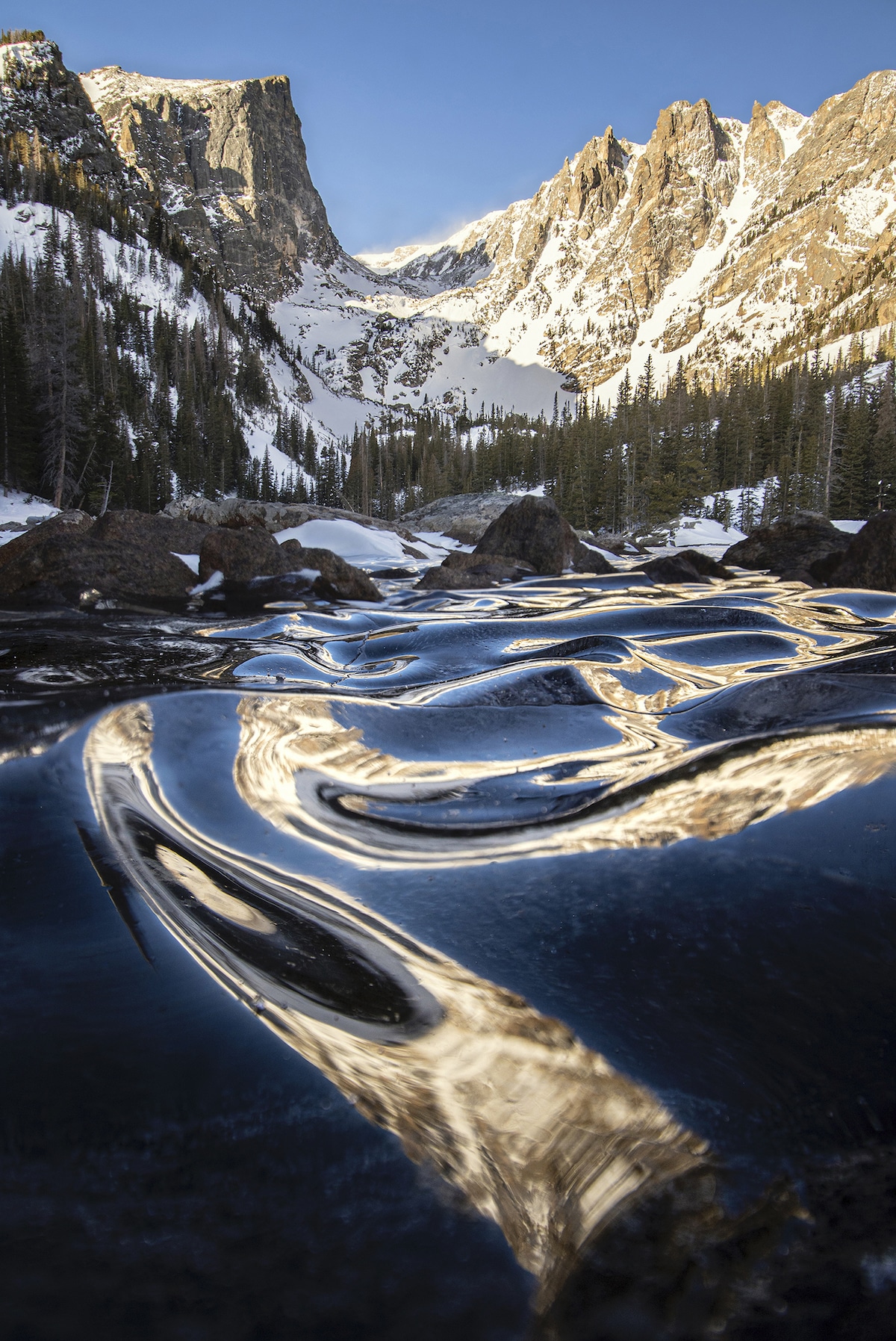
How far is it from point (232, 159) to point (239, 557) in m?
196

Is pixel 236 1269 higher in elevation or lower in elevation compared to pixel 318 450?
lower

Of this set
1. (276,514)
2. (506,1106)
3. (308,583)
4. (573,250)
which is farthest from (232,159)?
(506,1106)

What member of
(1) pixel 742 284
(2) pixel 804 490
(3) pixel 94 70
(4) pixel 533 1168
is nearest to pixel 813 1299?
(4) pixel 533 1168

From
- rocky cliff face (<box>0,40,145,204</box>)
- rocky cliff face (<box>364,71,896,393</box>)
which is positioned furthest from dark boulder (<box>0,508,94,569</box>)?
rocky cliff face (<box>364,71,896,393</box>)

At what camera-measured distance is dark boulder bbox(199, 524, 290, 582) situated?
29.5 ft

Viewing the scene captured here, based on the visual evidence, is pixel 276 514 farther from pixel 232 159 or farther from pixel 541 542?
pixel 232 159

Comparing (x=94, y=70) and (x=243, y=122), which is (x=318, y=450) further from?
(x=94, y=70)

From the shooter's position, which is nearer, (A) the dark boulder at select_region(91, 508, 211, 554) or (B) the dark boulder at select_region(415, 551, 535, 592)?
(A) the dark boulder at select_region(91, 508, 211, 554)

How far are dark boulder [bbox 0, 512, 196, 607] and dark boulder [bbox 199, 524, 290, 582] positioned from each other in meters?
1.02

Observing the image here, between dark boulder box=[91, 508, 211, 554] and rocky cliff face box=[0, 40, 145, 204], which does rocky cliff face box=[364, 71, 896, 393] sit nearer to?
rocky cliff face box=[0, 40, 145, 204]

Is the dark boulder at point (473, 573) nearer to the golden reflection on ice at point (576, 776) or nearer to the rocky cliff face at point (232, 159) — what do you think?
the golden reflection on ice at point (576, 776)

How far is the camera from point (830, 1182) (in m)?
0.71

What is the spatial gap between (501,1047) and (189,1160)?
404mm

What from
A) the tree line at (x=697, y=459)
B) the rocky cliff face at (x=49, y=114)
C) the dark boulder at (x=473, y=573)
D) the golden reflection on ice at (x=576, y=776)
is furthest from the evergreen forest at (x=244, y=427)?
the golden reflection on ice at (x=576, y=776)
